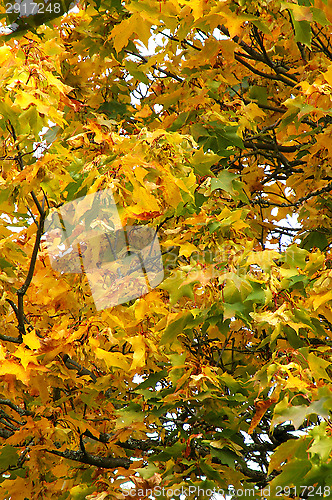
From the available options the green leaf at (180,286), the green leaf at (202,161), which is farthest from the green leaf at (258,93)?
the green leaf at (180,286)

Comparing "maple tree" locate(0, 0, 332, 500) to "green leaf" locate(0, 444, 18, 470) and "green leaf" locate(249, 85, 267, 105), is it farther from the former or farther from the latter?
"green leaf" locate(249, 85, 267, 105)

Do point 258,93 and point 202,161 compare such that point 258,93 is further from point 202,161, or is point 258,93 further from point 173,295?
point 173,295

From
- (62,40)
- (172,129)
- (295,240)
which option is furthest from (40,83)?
(295,240)

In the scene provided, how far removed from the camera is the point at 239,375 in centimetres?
337

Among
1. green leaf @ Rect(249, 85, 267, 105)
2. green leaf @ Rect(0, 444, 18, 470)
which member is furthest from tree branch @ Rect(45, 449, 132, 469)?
green leaf @ Rect(249, 85, 267, 105)

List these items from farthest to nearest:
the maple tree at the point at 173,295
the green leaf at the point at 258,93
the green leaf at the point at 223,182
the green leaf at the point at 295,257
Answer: the green leaf at the point at 258,93 < the green leaf at the point at 223,182 < the green leaf at the point at 295,257 < the maple tree at the point at 173,295

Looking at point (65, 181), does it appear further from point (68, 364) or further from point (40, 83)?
point (68, 364)

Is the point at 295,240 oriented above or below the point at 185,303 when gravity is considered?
above

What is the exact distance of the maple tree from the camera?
2379 millimetres

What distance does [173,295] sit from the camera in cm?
250

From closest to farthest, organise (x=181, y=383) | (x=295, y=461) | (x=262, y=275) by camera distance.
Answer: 1. (x=295, y=461)
2. (x=262, y=275)
3. (x=181, y=383)

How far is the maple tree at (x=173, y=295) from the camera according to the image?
2379mm

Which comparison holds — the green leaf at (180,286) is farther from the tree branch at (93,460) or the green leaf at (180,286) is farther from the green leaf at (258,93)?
the green leaf at (258,93)

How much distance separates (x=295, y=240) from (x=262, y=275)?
75.4 inches
